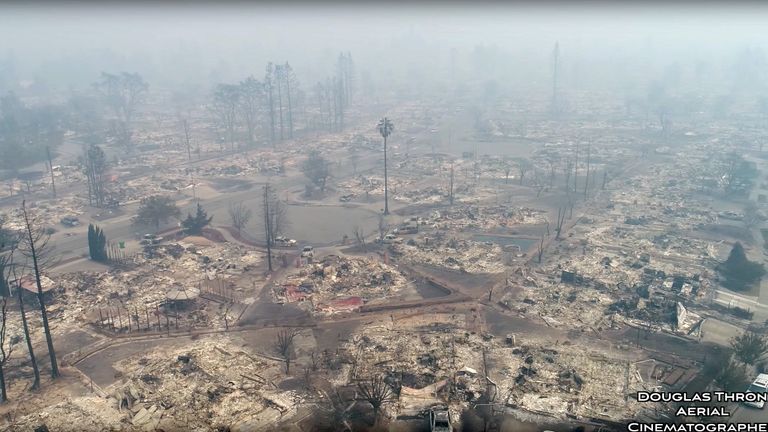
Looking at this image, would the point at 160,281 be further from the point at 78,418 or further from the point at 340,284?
the point at 78,418

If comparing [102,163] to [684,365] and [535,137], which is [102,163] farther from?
[535,137]

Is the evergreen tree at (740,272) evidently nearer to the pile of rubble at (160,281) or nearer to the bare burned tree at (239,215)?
the pile of rubble at (160,281)

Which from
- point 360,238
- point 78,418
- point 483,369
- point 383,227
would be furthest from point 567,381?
point 383,227

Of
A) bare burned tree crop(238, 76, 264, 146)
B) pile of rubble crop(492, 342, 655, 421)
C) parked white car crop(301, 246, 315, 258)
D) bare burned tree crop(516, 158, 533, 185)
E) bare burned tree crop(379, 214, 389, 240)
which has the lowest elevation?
pile of rubble crop(492, 342, 655, 421)

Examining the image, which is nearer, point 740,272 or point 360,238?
point 740,272

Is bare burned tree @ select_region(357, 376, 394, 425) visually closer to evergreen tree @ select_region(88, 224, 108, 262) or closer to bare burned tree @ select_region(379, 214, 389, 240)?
bare burned tree @ select_region(379, 214, 389, 240)

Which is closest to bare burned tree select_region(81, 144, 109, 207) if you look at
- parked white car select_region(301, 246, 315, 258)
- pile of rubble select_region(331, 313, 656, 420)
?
parked white car select_region(301, 246, 315, 258)

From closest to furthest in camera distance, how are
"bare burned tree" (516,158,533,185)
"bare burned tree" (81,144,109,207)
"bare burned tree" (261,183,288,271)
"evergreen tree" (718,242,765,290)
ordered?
1. "evergreen tree" (718,242,765,290)
2. "bare burned tree" (261,183,288,271)
3. "bare burned tree" (81,144,109,207)
4. "bare burned tree" (516,158,533,185)
